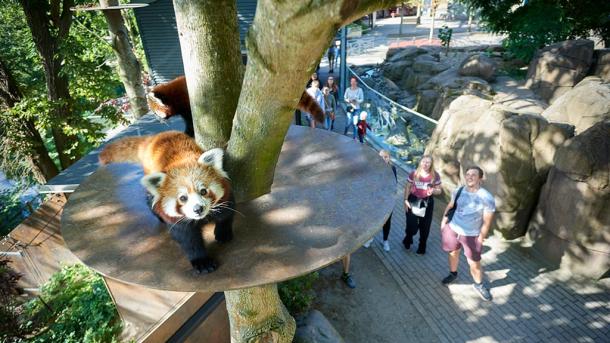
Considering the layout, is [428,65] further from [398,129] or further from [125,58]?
[125,58]

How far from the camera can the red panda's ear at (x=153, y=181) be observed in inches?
68.7

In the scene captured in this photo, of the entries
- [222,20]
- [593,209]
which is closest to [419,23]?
[593,209]

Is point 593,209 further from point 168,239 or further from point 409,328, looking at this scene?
point 168,239

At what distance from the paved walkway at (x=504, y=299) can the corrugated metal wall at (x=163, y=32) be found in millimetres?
8974

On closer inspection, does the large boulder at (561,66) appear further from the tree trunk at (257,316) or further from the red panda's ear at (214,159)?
the red panda's ear at (214,159)

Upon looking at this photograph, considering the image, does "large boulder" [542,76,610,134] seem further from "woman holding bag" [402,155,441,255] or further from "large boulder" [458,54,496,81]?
"large boulder" [458,54,496,81]

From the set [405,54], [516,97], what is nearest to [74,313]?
[516,97]

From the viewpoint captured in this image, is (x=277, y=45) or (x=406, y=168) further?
(x=406, y=168)

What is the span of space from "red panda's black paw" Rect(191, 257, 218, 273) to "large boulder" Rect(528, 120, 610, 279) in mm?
5599

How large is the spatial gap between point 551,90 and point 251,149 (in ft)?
46.2

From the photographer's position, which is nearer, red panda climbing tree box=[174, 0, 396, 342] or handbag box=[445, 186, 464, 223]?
red panda climbing tree box=[174, 0, 396, 342]

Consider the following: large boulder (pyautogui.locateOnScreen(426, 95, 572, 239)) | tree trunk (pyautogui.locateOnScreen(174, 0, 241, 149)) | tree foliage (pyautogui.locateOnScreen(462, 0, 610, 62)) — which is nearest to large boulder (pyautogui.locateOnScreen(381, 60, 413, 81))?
tree foliage (pyautogui.locateOnScreen(462, 0, 610, 62))

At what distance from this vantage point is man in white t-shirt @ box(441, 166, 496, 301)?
4.54m

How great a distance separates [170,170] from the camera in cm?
189
